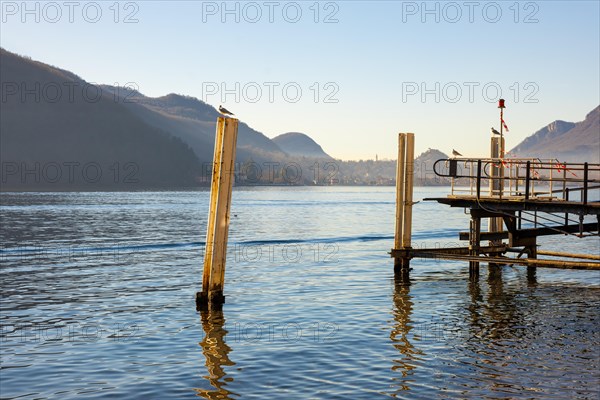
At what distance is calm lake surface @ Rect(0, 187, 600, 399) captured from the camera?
13328 millimetres

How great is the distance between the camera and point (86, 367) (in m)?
14.6

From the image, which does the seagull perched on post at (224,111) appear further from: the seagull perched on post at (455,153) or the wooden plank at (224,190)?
the seagull perched on post at (455,153)

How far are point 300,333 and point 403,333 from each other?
2.57m

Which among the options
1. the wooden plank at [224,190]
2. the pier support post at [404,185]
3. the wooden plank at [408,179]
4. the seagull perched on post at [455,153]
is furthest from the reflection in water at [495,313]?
the wooden plank at [224,190]

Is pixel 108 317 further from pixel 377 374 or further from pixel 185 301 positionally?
pixel 377 374

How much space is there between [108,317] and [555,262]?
13.8 m

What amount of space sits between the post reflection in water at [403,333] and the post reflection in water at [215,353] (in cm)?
333

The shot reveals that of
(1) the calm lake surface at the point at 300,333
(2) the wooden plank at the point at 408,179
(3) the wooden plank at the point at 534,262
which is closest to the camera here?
(1) the calm lake surface at the point at 300,333

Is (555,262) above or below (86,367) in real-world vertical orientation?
above

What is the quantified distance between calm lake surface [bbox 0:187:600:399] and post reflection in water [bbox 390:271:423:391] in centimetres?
4

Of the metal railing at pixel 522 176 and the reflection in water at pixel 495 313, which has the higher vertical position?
the metal railing at pixel 522 176

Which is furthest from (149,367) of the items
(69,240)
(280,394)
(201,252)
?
(69,240)

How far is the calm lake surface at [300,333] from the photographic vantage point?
13.3 meters

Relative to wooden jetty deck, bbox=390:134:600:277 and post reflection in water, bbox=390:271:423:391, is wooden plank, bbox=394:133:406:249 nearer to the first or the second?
wooden jetty deck, bbox=390:134:600:277
